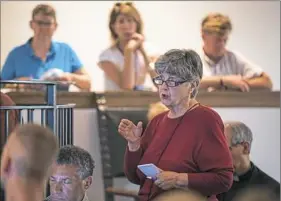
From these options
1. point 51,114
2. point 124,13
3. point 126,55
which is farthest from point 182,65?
point 124,13

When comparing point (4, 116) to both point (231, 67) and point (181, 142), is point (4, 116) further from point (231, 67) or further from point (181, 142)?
point (231, 67)

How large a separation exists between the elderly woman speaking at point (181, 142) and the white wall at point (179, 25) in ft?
10.9

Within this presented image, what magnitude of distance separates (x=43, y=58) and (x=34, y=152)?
2.44 m

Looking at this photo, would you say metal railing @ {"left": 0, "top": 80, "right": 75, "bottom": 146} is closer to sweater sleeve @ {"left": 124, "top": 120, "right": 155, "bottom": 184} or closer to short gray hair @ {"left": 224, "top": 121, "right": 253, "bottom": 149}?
sweater sleeve @ {"left": 124, "top": 120, "right": 155, "bottom": 184}

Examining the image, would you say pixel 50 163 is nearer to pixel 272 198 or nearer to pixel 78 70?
pixel 272 198

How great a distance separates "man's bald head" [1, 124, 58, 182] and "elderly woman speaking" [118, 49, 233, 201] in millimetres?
536

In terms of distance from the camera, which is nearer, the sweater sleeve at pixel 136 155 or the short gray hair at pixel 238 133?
the sweater sleeve at pixel 136 155

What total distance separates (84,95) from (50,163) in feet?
6.86

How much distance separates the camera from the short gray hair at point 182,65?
195cm

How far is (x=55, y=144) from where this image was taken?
1475mm

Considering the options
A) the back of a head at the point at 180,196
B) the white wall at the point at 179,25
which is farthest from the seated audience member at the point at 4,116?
Result: the white wall at the point at 179,25

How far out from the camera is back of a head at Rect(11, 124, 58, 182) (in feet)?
4.42

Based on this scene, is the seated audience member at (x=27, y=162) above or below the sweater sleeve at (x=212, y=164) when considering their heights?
above

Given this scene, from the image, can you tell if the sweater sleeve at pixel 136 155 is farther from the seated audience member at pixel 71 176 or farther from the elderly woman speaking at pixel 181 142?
the seated audience member at pixel 71 176
